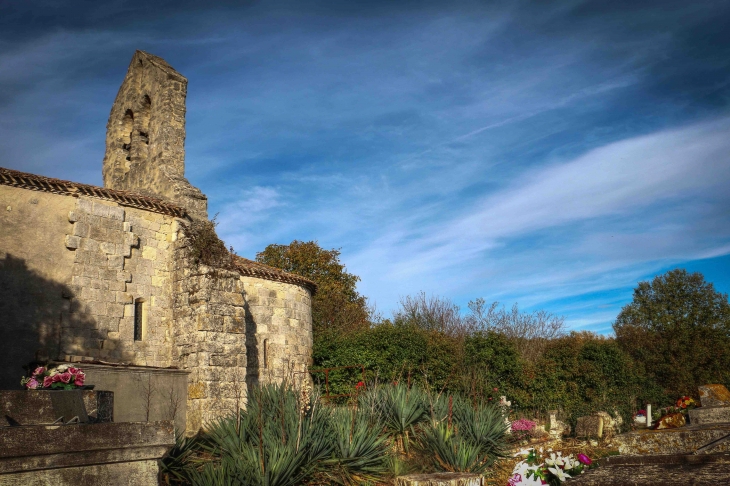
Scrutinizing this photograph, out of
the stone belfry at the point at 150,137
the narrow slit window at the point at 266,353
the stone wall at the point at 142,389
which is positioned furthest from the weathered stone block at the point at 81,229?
the narrow slit window at the point at 266,353

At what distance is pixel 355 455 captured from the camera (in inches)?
295

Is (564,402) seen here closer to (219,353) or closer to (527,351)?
(219,353)

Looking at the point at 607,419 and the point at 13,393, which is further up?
the point at 13,393

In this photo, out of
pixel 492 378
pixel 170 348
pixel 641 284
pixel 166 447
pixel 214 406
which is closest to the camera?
pixel 166 447

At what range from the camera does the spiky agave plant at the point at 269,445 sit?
6.55 meters

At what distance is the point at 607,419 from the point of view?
1431 cm

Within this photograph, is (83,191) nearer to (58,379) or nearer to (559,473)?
(58,379)

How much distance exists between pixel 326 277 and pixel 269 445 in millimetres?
24535

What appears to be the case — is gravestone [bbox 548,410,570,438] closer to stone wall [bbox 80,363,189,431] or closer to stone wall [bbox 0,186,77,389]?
stone wall [bbox 80,363,189,431]

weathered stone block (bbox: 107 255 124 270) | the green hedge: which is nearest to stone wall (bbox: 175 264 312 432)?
weathered stone block (bbox: 107 255 124 270)

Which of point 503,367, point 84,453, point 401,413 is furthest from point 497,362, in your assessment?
point 84,453

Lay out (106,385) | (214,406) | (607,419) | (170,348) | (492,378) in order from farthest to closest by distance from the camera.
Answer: (492,378), (607,419), (170,348), (214,406), (106,385)

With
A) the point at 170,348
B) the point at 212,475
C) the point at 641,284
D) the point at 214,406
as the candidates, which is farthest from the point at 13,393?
the point at 641,284

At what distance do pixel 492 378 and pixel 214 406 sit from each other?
8.32 m
